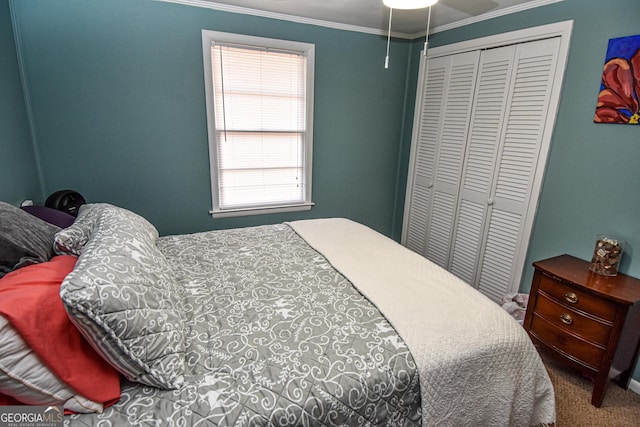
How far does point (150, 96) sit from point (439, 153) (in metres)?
2.54

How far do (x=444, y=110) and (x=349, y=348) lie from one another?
2523 mm

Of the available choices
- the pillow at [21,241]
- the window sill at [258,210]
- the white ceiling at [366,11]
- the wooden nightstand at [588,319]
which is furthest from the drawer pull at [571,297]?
the pillow at [21,241]

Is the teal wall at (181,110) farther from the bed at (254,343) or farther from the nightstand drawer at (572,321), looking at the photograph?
the bed at (254,343)

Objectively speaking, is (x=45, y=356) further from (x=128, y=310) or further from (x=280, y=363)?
(x=280, y=363)

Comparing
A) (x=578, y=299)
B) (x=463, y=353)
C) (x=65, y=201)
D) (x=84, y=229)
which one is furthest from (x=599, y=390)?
(x=65, y=201)

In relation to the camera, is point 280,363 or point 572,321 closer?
point 280,363

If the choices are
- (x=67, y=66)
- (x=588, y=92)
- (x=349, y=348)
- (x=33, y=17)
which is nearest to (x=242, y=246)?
(x=349, y=348)

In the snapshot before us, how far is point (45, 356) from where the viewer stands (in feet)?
2.98

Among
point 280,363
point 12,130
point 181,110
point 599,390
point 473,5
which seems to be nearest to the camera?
point 280,363

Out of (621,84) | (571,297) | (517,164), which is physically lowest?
(571,297)

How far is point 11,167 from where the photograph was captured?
2008mm

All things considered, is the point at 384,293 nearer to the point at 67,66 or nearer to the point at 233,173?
A: the point at 233,173

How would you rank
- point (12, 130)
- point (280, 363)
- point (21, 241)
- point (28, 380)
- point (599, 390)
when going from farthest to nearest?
point (12, 130) → point (599, 390) → point (21, 241) → point (280, 363) → point (28, 380)

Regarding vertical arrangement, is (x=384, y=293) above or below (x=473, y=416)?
above
